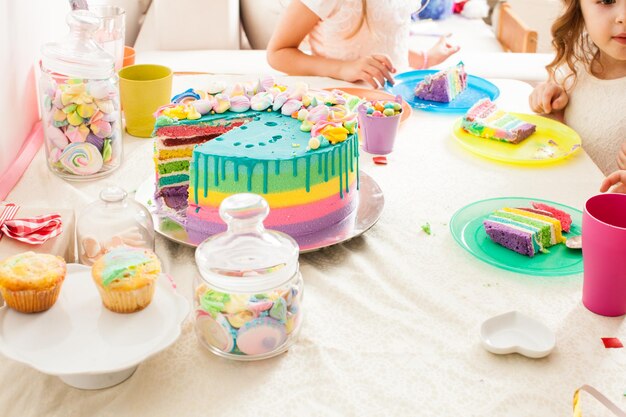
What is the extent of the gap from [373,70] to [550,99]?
0.47 meters

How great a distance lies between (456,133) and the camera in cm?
175

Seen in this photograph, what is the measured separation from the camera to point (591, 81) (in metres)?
1.85

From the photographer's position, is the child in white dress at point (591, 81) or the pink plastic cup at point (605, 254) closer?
the pink plastic cup at point (605, 254)

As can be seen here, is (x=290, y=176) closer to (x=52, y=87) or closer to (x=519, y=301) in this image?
(x=519, y=301)

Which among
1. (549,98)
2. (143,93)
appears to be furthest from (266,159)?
(549,98)

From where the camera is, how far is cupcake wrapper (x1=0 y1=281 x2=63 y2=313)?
927mm

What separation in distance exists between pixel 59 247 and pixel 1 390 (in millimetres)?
262

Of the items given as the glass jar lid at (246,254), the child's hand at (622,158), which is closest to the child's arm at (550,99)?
the child's hand at (622,158)

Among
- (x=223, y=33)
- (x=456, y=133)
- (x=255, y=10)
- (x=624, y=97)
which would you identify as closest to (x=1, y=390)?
(x=456, y=133)

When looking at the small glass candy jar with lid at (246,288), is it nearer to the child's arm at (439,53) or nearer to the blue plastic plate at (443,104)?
the blue plastic plate at (443,104)

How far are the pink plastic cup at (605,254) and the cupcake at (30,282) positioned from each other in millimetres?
744

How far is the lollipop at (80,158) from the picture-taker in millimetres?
1483

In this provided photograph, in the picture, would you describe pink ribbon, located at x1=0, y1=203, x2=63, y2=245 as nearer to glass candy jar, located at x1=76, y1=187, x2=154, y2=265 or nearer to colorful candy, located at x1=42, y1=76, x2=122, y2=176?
→ glass candy jar, located at x1=76, y1=187, x2=154, y2=265

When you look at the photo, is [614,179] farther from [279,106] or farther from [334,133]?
[279,106]
